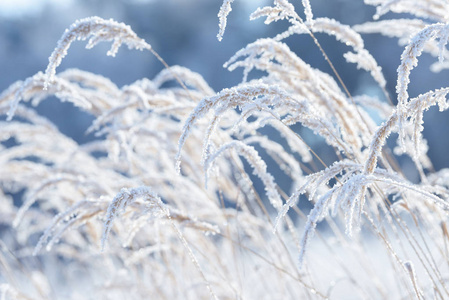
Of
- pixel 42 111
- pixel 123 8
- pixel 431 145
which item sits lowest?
pixel 431 145

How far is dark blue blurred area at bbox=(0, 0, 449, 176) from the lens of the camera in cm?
1023

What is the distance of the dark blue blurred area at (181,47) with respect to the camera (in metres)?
10.2

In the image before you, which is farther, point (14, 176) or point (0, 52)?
point (0, 52)

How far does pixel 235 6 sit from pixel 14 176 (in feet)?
31.9

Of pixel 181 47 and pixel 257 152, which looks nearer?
pixel 257 152

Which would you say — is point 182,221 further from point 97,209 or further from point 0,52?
point 0,52

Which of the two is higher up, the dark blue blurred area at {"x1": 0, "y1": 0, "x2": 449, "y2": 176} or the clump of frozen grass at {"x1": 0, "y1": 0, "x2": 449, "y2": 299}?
the dark blue blurred area at {"x1": 0, "y1": 0, "x2": 449, "y2": 176}

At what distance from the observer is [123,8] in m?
15.6

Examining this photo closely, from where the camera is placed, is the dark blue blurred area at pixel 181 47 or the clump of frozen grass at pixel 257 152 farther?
the dark blue blurred area at pixel 181 47

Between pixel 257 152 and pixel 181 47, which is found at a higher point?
pixel 181 47

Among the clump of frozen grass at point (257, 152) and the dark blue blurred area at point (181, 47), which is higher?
the dark blue blurred area at point (181, 47)

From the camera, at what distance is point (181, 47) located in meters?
14.1

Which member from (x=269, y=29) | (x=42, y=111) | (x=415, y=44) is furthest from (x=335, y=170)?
(x=42, y=111)

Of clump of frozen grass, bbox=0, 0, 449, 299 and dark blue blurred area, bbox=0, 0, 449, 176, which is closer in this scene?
clump of frozen grass, bbox=0, 0, 449, 299
